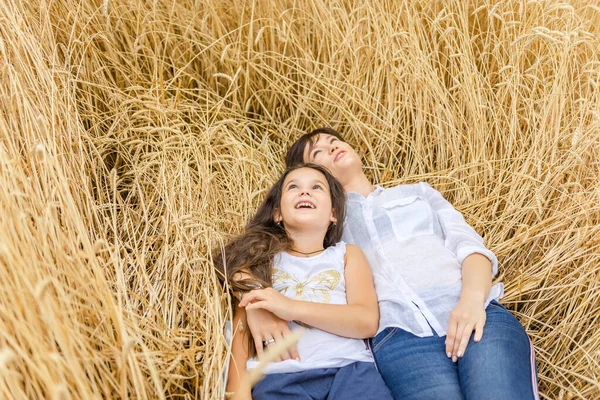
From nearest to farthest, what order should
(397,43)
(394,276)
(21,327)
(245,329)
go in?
(21,327)
(245,329)
(394,276)
(397,43)

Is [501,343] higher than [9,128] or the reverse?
the reverse

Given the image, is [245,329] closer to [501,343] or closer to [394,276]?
[394,276]

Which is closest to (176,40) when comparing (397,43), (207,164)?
(207,164)

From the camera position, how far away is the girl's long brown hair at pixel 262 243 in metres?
1.79

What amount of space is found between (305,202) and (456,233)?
0.50m

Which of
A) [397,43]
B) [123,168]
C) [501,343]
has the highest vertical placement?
[397,43]

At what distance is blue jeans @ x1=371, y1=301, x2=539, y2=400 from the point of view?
4.97 feet

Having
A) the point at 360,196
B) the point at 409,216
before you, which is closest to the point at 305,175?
the point at 360,196

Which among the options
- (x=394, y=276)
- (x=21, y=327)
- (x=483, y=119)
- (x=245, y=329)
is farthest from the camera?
(x=483, y=119)

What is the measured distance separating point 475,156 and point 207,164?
1.08 meters

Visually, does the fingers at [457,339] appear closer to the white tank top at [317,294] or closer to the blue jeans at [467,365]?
the blue jeans at [467,365]

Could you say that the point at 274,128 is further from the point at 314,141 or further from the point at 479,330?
the point at 479,330

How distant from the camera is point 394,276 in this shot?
1.87 meters

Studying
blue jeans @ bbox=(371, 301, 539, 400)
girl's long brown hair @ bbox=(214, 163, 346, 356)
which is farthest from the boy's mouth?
blue jeans @ bbox=(371, 301, 539, 400)
